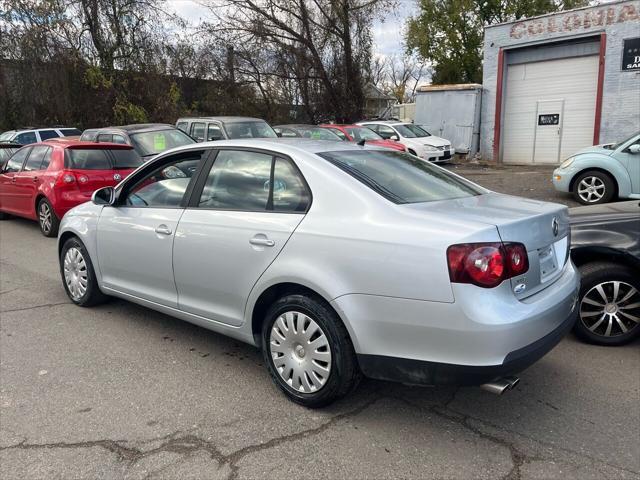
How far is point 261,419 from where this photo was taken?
322 centimetres

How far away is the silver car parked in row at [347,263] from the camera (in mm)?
2719

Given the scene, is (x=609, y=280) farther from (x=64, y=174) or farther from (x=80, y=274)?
(x=64, y=174)

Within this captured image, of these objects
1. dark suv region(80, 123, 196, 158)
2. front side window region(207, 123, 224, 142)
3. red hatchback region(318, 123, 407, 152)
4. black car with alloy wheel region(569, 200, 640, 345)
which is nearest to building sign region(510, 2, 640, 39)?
red hatchback region(318, 123, 407, 152)

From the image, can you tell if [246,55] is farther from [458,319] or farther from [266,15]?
[458,319]

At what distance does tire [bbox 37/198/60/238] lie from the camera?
8.64m

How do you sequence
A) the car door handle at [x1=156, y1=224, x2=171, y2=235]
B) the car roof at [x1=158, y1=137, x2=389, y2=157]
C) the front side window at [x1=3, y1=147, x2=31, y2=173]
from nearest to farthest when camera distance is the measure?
the car roof at [x1=158, y1=137, x2=389, y2=157]
the car door handle at [x1=156, y1=224, x2=171, y2=235]
the front side window at [x1=3, y1=147, x2=31, y2=173]

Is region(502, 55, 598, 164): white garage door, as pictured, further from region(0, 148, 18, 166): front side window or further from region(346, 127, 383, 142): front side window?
region(0, 148, 18, 166): front side window

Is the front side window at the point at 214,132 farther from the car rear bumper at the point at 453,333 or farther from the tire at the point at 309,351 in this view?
the car rear bumper at the point at 453,333

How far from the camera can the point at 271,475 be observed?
269 centimetres

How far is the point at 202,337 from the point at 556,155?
16.5 m

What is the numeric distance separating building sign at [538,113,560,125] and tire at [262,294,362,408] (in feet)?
55.9

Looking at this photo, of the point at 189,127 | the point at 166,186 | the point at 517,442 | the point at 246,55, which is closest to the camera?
the point at 517,442

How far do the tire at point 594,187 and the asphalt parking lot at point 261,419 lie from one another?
6.25 meters

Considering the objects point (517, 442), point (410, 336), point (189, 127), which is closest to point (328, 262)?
point (410, 336)
